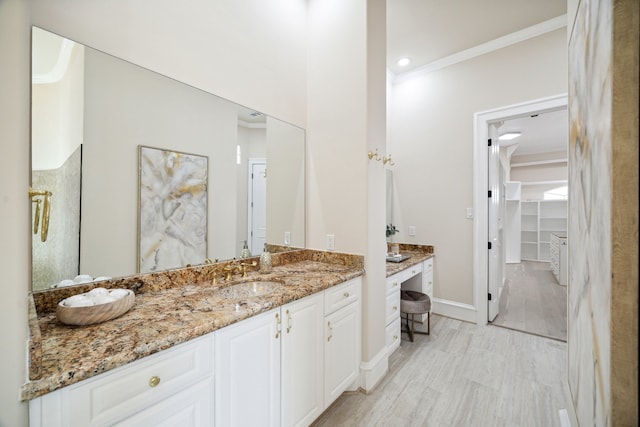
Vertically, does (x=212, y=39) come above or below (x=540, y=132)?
below

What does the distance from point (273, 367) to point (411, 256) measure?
244 centimetres

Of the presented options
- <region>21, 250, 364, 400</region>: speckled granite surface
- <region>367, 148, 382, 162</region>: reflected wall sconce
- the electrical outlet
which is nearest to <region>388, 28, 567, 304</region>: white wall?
<region>367, 148, 382, 162</region>: reflected wall sconce

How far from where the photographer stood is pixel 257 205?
205 centimetres

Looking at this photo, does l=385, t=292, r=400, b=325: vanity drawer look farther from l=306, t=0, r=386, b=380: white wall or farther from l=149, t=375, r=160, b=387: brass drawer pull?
l=149, t=375, r=160, b=387: brass drawer pull

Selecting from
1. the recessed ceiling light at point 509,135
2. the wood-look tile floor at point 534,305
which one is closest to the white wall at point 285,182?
the wood-look tile floor at point 534,305

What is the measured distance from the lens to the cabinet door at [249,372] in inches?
42.7

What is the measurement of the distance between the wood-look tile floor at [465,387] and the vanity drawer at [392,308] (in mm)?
386

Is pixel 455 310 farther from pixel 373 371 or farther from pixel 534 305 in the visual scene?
pixel 373 371

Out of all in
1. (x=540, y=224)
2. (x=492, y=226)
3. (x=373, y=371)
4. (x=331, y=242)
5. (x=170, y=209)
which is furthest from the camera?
(x=540, y=224)

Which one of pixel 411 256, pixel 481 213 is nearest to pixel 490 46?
pixel 481 213

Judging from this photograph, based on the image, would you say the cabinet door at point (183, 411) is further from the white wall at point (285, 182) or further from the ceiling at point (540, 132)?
the ceiling at point (540, 132)

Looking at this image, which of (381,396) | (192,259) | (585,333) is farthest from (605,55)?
(381,396)

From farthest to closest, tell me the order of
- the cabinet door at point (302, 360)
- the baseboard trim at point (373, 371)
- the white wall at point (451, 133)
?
the white wall at point (451, 133) → the baseboard trim at point (373, 371) → the cabinet door at point (302, 360)

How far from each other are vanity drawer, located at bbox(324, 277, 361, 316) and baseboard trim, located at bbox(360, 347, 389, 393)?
55 cm
